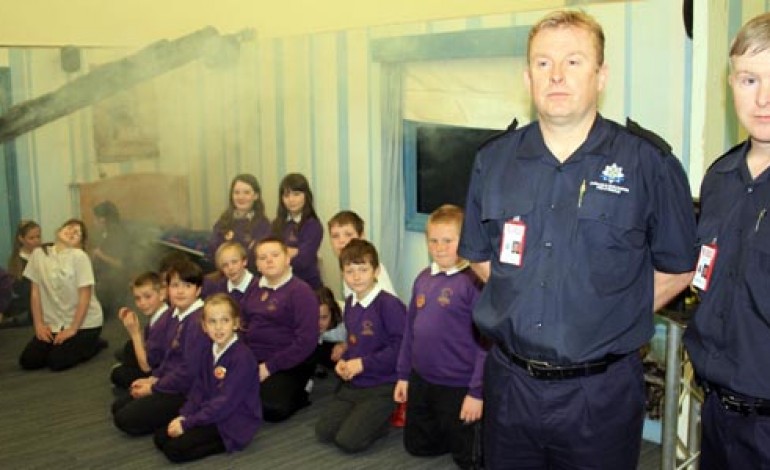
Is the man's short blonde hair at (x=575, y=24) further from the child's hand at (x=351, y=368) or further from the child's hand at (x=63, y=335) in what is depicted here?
the child's hand at (x=63, y=335)

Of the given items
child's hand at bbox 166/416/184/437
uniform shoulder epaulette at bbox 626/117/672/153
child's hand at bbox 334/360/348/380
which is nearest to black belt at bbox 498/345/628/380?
uniform shoulder epaulette at bbox 626/117/672/153

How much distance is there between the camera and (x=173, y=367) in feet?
14.6

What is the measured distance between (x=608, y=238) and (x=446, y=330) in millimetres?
1826

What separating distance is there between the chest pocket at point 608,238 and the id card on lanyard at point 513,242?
14cm

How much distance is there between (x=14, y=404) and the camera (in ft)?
15.6

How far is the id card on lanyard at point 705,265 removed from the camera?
2.01 metres

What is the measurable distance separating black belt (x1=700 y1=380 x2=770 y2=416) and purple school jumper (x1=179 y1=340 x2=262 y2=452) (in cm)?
256

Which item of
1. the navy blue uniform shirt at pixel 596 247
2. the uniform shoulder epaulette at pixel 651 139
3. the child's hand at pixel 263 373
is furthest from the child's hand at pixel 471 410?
the uniform shoulder epaulette at pixel 651 139

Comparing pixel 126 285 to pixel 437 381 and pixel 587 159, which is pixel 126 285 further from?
pixel 587 159

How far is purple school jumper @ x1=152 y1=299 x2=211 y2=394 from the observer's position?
4211 millimetres

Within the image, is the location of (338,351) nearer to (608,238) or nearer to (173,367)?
(173,367)

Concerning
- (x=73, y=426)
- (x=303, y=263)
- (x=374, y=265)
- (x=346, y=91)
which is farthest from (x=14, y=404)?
(x=346, y=91)

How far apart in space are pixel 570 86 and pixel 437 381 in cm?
220

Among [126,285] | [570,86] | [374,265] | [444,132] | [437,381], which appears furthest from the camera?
[126,285]
